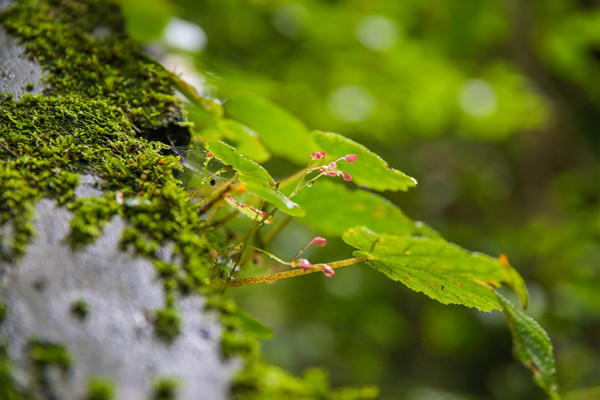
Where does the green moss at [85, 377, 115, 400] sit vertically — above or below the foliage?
above

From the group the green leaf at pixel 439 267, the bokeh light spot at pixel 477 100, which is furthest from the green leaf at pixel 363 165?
the bokeh light spot at pixel 477 100

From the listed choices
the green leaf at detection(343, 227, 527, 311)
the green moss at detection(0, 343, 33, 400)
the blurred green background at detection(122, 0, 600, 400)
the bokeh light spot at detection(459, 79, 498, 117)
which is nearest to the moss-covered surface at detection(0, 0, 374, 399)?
the green moss at detection(0, 343, 33, 400)

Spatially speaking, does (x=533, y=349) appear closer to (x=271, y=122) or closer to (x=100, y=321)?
(x=100, y=321)

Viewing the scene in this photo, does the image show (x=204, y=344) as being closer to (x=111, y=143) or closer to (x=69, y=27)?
(x=111, y=143)

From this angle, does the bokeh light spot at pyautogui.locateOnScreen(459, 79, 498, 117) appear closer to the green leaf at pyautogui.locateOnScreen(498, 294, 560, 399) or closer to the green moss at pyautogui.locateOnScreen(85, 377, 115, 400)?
the green leaf at pyautogui.locateOnScreen(498, 294, 560, 399)

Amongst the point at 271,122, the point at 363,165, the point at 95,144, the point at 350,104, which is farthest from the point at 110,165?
the point at 350,104

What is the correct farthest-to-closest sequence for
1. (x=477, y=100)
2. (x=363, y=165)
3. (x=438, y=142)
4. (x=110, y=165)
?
(x=438, y=142) → (x=477, y=100) → (x=363, y=165) → (x=110, y=165)
